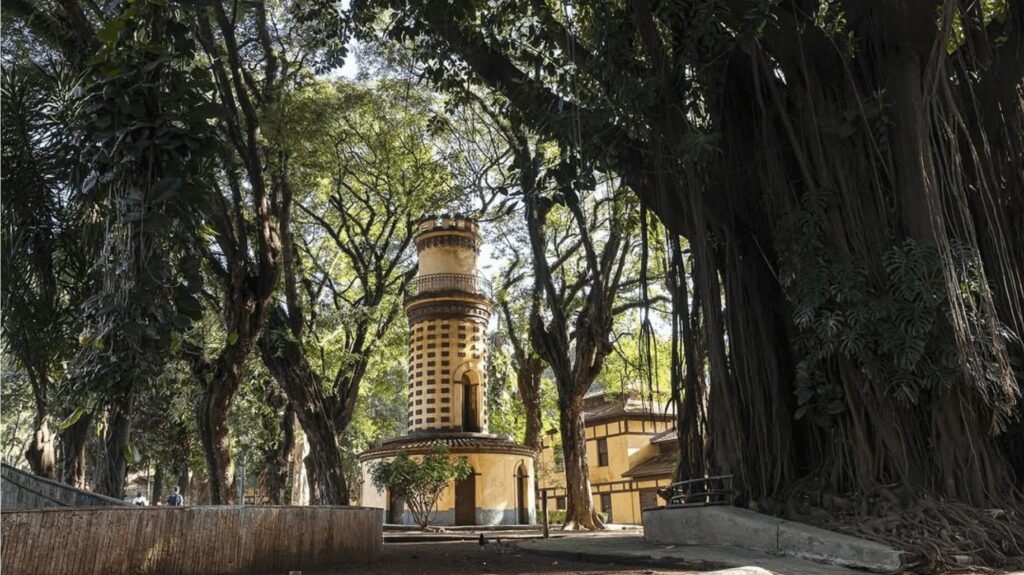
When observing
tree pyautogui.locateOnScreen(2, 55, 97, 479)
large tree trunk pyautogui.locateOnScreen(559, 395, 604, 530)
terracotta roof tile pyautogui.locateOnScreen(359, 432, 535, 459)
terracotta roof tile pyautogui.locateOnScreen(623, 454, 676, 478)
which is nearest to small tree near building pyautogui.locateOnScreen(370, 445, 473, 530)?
large tree trunk pyautogui.locateOnScreen(559, 395, 604, 530)

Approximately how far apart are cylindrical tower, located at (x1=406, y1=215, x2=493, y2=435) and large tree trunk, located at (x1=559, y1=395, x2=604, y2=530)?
6.87 m

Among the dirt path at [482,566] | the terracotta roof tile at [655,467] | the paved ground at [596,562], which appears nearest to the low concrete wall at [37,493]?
the dirt path at [482,566]

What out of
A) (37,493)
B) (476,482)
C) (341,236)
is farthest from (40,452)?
(476,482)

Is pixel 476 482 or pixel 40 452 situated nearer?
pixel 40 452

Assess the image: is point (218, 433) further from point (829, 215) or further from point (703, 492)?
point (829, 215)

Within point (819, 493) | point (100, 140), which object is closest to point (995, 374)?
point (819, 493)

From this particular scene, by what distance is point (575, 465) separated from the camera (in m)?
15.0

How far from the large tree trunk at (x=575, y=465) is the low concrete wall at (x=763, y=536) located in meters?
7.98

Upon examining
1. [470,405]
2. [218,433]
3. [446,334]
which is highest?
[446,334]

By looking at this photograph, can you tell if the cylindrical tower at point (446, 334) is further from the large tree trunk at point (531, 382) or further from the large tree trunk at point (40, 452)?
the large tree trunk at point (40, 452)

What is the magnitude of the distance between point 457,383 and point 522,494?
3698mm

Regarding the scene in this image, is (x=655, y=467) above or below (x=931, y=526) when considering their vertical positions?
above

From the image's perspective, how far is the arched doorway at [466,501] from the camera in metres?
20.4

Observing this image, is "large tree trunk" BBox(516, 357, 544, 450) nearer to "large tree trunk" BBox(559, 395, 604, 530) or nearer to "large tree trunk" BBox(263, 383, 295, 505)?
"large tree trunk" BBox(559, 395, 604, 530)
